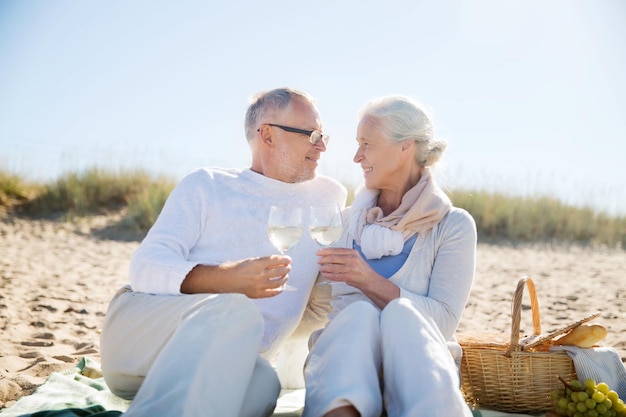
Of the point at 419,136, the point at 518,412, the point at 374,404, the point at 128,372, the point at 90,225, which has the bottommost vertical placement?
the point at 90,225

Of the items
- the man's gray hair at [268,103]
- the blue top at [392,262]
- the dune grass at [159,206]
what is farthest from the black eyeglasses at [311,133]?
the dune grass at [159,206]

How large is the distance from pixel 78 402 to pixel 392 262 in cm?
203

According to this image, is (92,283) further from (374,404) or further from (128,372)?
(374,404)

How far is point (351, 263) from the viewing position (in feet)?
10.1

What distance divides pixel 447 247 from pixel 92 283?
642cm

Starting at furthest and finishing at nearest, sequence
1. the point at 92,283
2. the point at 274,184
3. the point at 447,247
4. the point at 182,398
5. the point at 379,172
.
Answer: the point at 92,283 → the point at 274,184 → the point at 379,172 → the point at 447,247 → the point at 182,398

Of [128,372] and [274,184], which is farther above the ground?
[274,184]

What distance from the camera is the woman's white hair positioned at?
369 cm

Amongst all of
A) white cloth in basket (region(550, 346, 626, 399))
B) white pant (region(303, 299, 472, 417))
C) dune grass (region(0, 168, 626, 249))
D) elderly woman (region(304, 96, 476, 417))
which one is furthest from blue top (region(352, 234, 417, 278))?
dune grass (region(0, 168, 626, 249))

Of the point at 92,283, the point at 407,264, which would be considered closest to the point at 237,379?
the point at 407,264

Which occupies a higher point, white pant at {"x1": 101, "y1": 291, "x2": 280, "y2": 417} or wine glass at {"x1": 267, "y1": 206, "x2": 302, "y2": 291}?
wine glass at {"x1": 267, "y1": 206, "x2": 302, "y2": 291}

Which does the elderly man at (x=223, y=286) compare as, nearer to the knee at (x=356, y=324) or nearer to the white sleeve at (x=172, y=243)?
the white sleeve at (x=172, y=243)

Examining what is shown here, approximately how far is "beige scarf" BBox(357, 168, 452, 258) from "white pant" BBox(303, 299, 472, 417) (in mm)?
804

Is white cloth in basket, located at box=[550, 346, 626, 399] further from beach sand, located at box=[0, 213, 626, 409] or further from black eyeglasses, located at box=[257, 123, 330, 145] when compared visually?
black eyeglasses, located at box=[257, 123, 330, 145]
